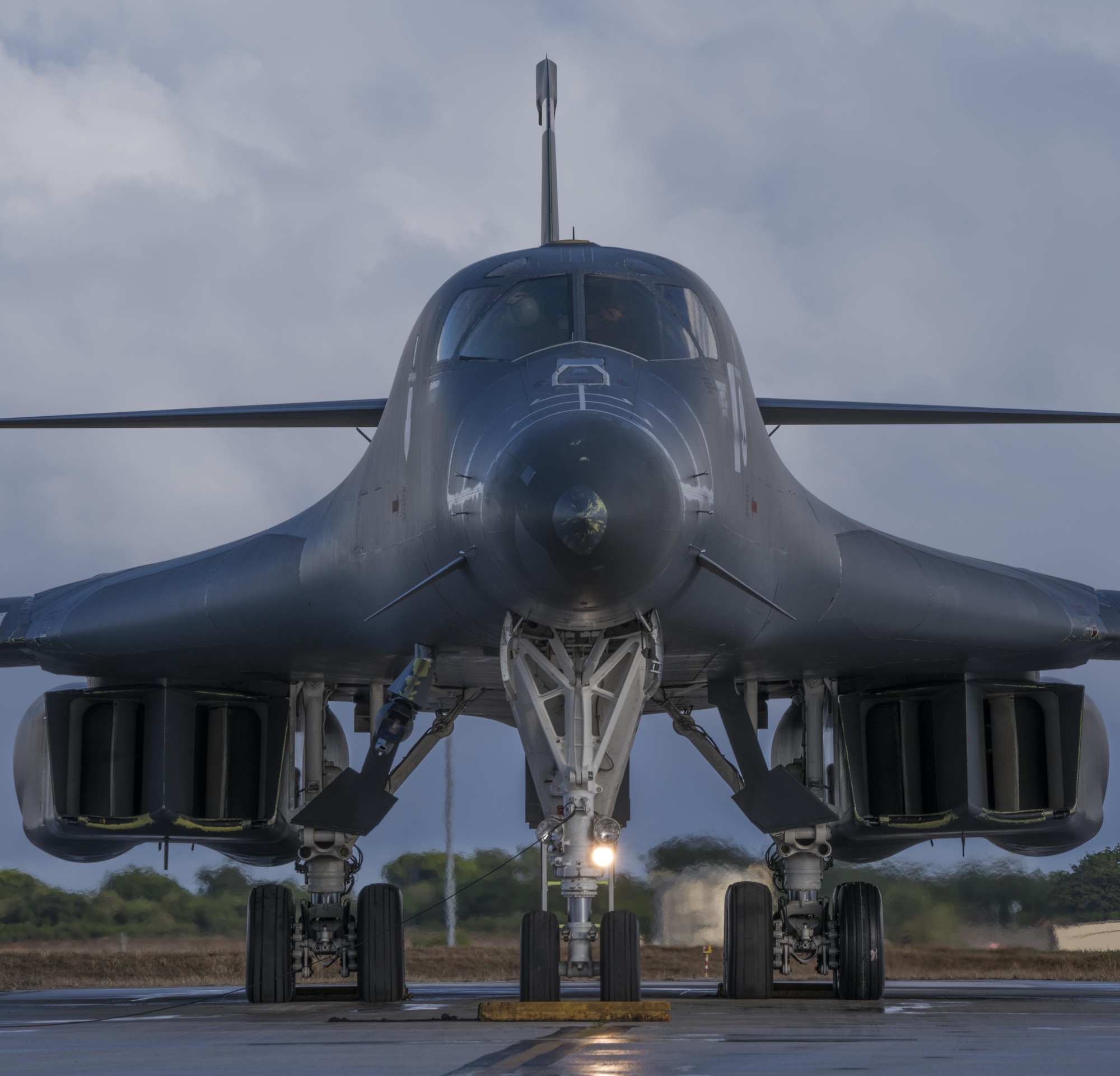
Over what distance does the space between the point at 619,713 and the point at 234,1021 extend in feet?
8.75

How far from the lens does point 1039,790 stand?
38.6 feet

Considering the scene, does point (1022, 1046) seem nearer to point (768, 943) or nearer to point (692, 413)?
point (692, 413)

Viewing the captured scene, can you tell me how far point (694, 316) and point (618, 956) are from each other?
3633mm

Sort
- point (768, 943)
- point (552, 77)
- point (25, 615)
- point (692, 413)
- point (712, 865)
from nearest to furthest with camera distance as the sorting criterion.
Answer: point (692, 413) < point (768, 943) < point (25, 615) < point (552, 77) < point (712, 865)

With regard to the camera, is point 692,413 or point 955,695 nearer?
point 692,413

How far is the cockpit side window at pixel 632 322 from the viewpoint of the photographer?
845cm

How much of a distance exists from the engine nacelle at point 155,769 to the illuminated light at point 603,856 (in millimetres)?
4879

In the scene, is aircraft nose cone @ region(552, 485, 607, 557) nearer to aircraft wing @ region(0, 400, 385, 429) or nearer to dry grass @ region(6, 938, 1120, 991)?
aircraft wing @ region(0, 400, 385, 429)

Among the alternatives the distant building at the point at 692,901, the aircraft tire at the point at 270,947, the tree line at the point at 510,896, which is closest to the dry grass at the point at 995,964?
the tree line at the point at 510,896

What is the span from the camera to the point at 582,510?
6.75m

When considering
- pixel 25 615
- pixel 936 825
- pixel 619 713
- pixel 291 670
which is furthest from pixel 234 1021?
pixel 936 825

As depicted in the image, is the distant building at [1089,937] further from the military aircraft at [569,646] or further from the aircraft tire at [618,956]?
the aircraft tire at [618,956]

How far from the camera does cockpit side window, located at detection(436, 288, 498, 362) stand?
8711 millimetres

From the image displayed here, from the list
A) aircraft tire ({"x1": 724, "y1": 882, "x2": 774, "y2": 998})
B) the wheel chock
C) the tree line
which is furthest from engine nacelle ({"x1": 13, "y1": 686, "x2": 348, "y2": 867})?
the wheel chock
